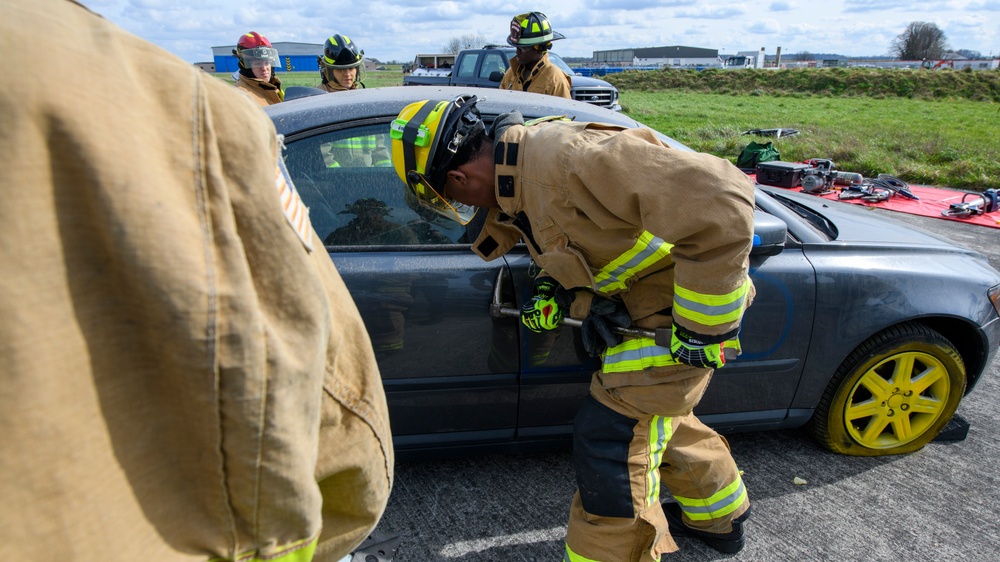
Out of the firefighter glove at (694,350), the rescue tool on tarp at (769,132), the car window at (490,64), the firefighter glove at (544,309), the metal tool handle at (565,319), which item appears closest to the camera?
the firefighter glove at (694,350)

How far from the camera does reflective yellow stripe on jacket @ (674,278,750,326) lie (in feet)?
5.54

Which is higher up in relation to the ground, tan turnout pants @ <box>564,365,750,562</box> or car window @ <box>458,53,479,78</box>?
car window @ <box>458,53,479,78</box>

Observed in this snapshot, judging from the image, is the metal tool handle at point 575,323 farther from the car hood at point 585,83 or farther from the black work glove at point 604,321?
the car hood at point 585,83

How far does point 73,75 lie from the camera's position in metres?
0.55

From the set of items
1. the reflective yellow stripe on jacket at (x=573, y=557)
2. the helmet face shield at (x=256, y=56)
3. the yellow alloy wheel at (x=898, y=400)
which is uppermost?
the helmet face shield at (x=256, y=56)

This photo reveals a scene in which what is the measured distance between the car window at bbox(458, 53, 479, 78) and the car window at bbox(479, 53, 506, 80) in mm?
358

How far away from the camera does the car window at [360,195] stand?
231cm

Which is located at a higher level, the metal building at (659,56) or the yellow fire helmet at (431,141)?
the metal building at (659,56)

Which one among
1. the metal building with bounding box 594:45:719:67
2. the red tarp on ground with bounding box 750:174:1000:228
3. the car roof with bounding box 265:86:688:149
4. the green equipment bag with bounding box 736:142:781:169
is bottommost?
the red tarp on ground with bounding box 750:174:1000:228

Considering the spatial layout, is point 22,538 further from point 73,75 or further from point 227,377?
point 73,75

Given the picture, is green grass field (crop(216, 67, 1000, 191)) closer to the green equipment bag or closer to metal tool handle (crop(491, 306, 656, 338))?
the green equipment bag

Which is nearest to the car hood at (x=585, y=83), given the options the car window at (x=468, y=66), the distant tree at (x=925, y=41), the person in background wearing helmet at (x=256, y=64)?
the car window at (x=468, y=66)

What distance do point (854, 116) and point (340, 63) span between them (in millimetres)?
20708

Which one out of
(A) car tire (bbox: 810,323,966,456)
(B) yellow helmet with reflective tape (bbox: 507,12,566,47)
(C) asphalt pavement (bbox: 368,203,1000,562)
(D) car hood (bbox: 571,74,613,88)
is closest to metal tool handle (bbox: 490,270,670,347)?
(C) asphalt pavement (bbox: 368,203,1000,562)
